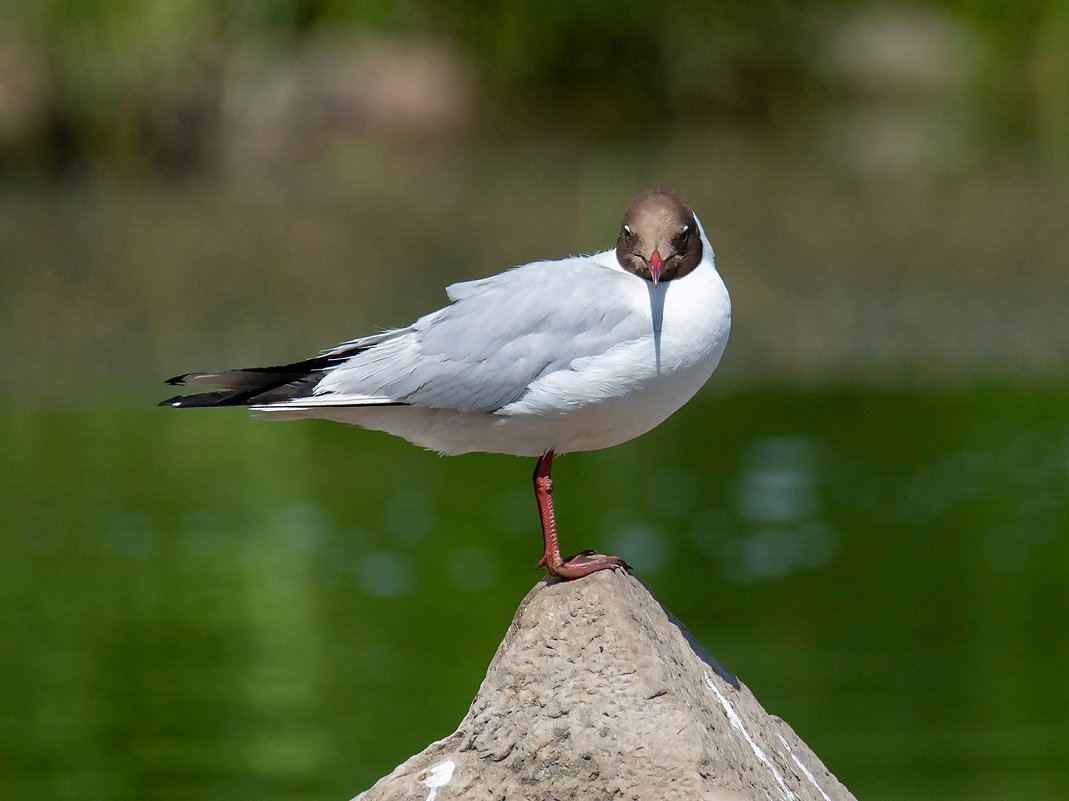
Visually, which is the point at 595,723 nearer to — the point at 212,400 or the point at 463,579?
the point at 212,400

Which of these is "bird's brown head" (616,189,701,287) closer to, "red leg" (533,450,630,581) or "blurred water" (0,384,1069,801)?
"red leg" (533,450,630,581)

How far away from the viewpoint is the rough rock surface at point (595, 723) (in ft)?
19.3

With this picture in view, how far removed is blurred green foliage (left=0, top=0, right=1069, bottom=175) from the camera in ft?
90.2

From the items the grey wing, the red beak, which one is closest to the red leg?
the grey wing

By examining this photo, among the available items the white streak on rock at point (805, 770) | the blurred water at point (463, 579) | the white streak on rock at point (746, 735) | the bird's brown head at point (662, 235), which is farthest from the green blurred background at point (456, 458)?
the bird's brown head at point (662, 235)

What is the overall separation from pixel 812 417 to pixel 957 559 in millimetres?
3577

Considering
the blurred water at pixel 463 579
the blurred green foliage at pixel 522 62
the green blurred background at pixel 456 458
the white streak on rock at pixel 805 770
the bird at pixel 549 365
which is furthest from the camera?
the blurred green foliage at pixel 522 62

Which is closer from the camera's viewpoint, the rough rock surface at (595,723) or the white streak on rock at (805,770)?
the rough rock surface at (595,723)

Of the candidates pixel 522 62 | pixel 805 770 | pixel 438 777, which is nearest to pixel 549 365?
pixel 438 777

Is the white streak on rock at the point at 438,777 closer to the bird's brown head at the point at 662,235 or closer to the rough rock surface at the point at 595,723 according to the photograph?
the rough rock surface at the point at 595,723

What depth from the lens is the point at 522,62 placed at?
34.7m

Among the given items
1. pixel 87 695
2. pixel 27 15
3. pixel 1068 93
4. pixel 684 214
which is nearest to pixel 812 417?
pixel 87 695

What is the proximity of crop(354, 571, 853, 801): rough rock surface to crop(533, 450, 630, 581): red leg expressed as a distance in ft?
0.11

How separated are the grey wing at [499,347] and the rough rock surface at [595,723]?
26.0 inches
